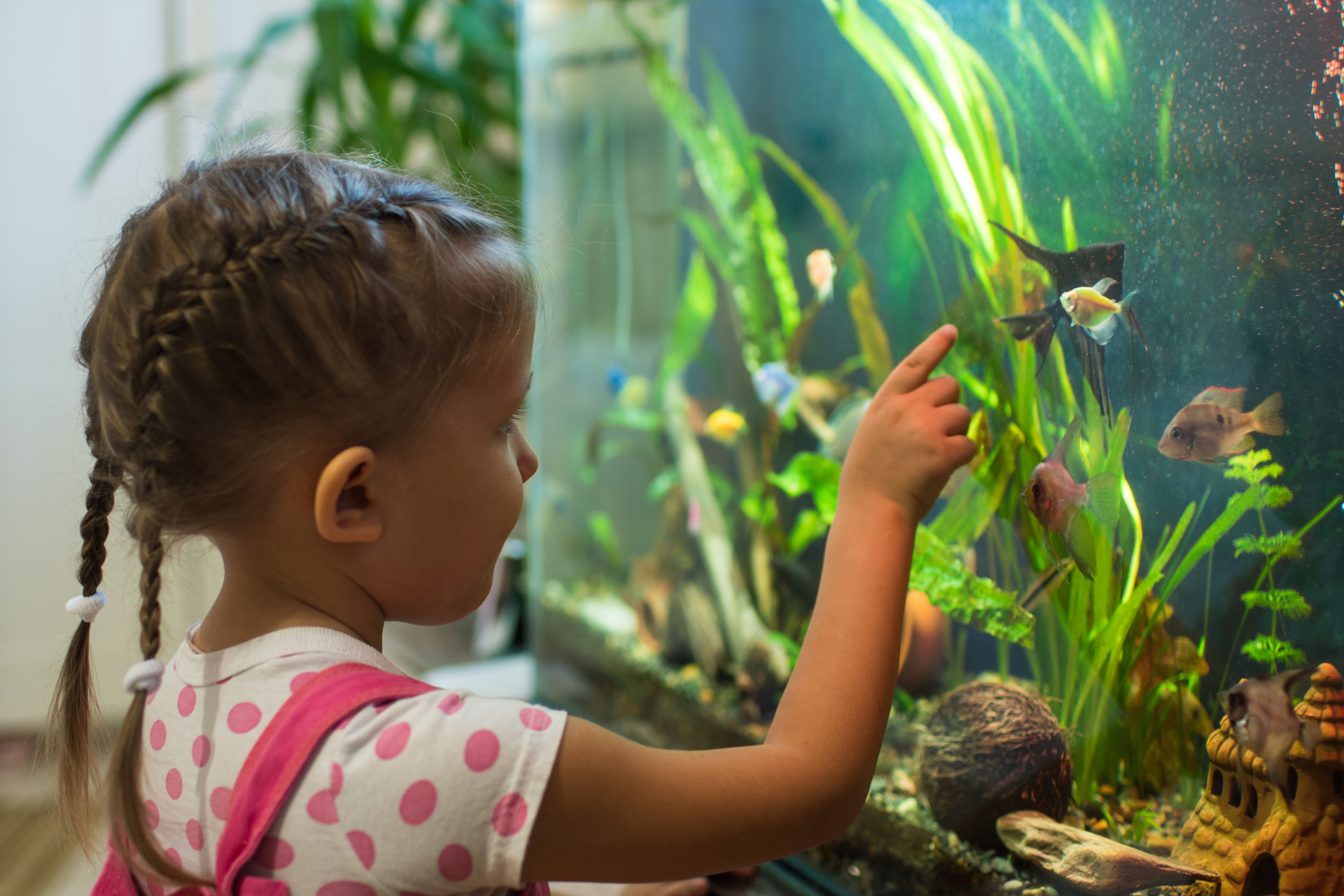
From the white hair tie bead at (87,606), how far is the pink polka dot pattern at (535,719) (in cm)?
29

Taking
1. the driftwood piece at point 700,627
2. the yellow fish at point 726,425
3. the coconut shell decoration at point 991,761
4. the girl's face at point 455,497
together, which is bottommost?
the driftwood piece at point 700,627

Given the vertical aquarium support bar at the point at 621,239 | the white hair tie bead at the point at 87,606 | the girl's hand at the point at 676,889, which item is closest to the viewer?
the white hair tie bead at the point at 87,606

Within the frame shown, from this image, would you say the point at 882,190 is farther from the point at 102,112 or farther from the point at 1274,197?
the point at 102,112

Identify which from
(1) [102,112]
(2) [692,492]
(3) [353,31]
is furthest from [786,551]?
(1) [102,112]

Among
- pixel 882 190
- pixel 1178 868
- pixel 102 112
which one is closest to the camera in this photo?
pixel 1178 868

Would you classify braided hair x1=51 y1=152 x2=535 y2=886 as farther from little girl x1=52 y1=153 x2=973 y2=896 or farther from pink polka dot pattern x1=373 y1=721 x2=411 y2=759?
pink polka dot pattern x1=373 y1=721 x2=411 y2=759

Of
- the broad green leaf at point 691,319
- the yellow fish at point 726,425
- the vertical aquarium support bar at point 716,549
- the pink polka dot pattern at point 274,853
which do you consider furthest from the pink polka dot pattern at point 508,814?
Answer: the broad green leaf at point 691,319

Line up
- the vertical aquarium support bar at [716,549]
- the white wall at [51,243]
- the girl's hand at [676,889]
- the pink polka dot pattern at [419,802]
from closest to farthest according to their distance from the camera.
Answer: the pink polka dot pattern at [419,802]
the girl's hand at [676,889]
the vertical aquarium support bar at [716,549]
the white wall at [51,243]

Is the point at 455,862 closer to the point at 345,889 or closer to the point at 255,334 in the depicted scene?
the point at 345,889

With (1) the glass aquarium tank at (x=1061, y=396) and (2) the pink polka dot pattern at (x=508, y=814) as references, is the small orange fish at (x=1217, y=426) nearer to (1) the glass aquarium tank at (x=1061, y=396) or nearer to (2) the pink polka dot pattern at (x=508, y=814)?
(1) the glass aquarium tank at (x=1061, y=396)

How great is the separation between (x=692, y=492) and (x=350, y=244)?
0.84 m

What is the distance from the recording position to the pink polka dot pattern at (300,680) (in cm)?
54

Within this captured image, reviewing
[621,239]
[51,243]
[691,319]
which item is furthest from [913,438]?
[51,243]

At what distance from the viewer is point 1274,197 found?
55cm
